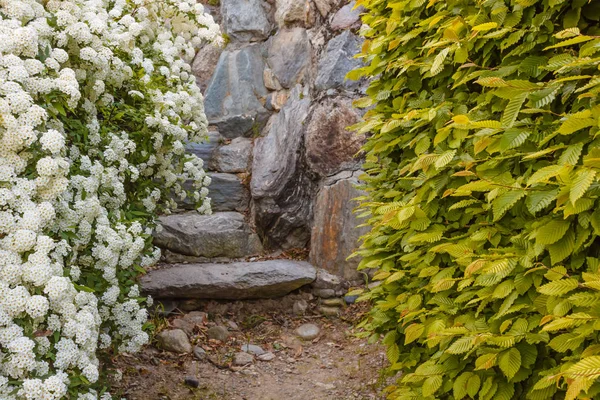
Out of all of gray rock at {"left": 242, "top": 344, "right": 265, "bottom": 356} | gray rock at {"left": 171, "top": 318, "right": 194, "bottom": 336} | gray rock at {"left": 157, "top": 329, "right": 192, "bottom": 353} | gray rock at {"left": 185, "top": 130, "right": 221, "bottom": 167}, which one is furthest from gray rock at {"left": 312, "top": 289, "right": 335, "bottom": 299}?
gray rock at {"left": 185, "top": 130, "right": 221, "bottom": 167}

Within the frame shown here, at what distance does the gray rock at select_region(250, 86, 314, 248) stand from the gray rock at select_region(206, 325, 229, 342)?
4.32 feet

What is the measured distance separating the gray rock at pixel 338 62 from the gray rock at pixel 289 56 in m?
0.55

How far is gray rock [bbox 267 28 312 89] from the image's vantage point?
6387mm

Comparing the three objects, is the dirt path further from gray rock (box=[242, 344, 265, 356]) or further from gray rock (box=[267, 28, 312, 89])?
gray rock (box=[267, 28, 312, 89])

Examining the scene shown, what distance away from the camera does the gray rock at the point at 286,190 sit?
5688mm

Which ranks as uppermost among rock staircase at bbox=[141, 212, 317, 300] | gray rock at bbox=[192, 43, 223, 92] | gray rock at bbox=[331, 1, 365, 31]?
gray rock at bbox=[331, 1, 365, 31]

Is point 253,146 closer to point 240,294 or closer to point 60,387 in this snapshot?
point 240,294

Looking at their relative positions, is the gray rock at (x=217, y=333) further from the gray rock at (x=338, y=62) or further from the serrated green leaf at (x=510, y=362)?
the serrated green leaf at (x=510, y=362)

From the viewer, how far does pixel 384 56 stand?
2943 millimetres

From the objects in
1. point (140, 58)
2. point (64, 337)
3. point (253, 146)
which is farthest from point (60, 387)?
point (253, 146)

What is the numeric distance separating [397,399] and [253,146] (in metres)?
4.36

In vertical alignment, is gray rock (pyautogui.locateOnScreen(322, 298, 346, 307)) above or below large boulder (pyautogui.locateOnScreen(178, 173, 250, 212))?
below

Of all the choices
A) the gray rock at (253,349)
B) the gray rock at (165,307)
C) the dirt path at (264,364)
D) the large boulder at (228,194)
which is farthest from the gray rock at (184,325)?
the large boulder at (228,194)

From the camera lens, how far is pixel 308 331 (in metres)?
4.89
